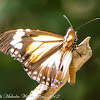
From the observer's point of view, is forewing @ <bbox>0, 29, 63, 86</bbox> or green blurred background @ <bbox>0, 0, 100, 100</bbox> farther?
green blurred background @ <bbox>0, 0, 100, 100</bbox>

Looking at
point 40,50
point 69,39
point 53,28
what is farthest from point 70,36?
point 53,28

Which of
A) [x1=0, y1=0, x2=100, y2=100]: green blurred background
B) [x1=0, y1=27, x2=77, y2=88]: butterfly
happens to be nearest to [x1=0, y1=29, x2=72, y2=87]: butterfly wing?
[x1=0, y1=27, x2=77, y2=88]: butterfly

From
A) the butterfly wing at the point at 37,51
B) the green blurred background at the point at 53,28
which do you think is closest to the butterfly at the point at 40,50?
the butterfly wing at the point at 37,51

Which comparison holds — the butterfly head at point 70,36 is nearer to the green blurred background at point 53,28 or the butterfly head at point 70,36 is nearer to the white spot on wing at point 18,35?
the white spot on wing at point 18,35

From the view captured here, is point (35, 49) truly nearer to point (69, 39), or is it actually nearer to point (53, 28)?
point (69, 39)

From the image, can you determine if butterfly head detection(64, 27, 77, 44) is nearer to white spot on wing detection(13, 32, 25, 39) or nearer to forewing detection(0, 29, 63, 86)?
forewing detection(0, 29, 63, 86)

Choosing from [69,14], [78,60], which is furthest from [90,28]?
[78,60]
